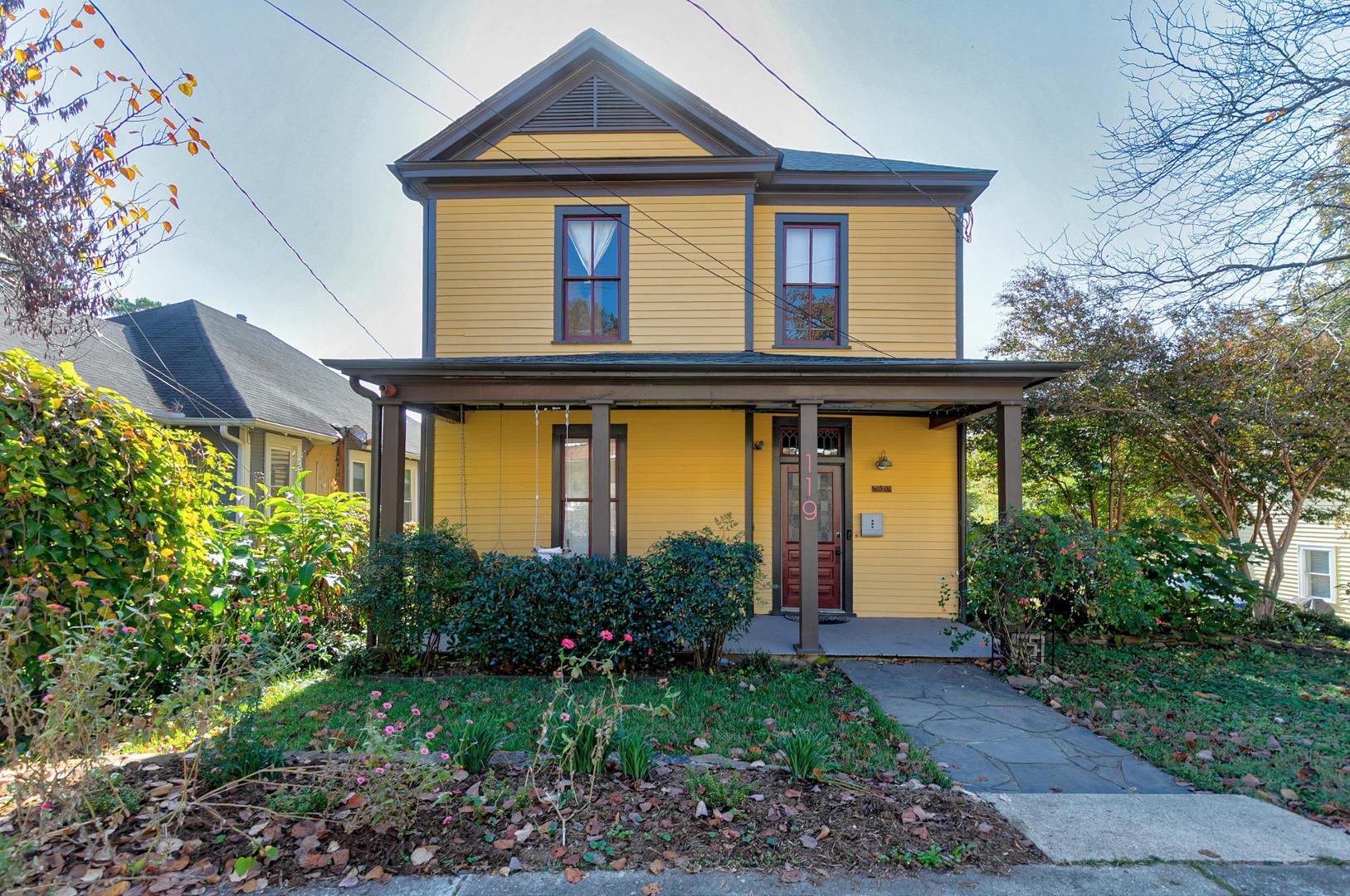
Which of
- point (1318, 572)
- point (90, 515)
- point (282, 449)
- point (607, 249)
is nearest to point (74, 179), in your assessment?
point (90, 515)

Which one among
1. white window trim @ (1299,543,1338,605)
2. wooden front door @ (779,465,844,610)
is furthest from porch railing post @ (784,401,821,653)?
white window trim @ (1299,543,1338,605)

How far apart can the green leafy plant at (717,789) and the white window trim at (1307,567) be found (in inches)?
595

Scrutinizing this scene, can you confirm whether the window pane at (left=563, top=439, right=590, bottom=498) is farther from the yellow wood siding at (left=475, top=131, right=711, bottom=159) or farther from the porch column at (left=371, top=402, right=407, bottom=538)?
the yellow wood siding at (left=475, top=131, right=711, bottom=159)

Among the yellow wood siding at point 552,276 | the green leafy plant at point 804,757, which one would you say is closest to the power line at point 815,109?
the yellow wood siding at point 552,276

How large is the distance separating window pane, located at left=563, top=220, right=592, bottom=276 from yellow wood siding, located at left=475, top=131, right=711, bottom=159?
914 millimetres

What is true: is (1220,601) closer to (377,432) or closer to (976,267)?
(976,267)

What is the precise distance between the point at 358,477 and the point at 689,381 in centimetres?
1080

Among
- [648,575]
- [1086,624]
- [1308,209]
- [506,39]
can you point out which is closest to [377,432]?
[648,575]

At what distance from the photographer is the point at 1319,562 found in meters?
12.9

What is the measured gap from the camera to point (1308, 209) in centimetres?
603

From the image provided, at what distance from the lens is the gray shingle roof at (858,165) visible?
8.07 metres

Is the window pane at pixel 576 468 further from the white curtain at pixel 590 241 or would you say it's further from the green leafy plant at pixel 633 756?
the green leafy plant at pixel 633 756

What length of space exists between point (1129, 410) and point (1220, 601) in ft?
8.25

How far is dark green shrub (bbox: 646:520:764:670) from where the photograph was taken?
5.68 metres
